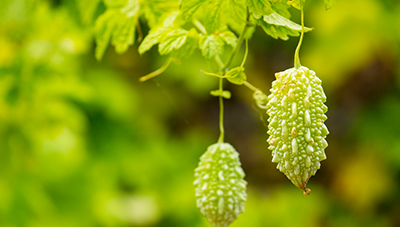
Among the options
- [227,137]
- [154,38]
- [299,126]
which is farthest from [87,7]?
[227,137]

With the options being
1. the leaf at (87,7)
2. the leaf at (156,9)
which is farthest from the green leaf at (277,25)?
the leaf at (87,7)

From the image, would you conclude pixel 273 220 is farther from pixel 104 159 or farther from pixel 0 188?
pixel 0 188

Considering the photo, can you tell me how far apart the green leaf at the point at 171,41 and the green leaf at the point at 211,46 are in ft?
0.14

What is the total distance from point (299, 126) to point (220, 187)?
258 mm

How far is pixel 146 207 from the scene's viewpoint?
2713mm

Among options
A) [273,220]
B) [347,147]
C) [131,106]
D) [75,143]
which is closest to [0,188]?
[75,143]

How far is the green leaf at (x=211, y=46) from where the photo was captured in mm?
834

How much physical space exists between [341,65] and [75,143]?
168 centimetres

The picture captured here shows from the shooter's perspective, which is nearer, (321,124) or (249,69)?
(321,124)

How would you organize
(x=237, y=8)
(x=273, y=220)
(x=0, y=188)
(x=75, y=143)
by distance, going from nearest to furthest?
(x=237, y=8) → (x=0, y=188) → (x=75, y=143) → (x=273, y=220)

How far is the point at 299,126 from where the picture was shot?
66 cm

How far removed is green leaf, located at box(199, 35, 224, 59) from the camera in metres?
0.83

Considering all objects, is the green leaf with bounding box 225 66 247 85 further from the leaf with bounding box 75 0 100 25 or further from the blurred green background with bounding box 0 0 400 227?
the blurred green background with bounding box 0 0 400 227

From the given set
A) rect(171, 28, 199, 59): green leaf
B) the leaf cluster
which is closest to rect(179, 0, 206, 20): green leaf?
the leaf cluster
